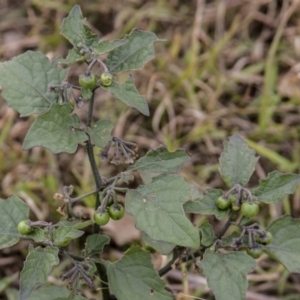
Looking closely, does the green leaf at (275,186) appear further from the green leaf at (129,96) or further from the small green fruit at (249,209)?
the green leaf at (129,96)

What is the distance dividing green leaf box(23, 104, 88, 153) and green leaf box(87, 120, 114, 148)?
2 centimetres

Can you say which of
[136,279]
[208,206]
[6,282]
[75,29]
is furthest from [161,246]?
[6,282]

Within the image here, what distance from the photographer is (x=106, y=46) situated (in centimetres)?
152

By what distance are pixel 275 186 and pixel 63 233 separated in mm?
625

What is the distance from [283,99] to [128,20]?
120 cm

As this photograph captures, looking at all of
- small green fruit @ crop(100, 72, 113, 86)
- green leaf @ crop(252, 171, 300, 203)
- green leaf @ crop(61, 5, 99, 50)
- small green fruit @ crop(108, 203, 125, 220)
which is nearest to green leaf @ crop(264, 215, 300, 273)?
green leaf @ crop(252, 171, 300, 203)

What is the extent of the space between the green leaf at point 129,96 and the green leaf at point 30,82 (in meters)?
0.21

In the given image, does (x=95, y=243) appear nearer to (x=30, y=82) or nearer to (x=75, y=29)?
(x=30, y=82)

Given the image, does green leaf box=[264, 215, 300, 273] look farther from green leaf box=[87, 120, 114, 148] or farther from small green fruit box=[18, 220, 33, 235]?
small green fruit box=[18, 220, 33, 235]

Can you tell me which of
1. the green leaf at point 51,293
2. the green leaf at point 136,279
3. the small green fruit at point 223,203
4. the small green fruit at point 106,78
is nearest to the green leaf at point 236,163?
the small green fruit at point 223,203

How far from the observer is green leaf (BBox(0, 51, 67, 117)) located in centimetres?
160

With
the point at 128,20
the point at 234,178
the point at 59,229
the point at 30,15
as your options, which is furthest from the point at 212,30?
the point at 59,229

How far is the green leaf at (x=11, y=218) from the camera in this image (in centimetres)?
164

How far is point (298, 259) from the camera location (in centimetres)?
167
